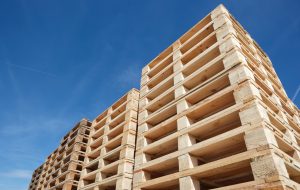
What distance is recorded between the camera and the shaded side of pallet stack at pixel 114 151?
1045 centimetres

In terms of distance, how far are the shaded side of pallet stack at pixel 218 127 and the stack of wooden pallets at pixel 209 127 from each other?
24mm

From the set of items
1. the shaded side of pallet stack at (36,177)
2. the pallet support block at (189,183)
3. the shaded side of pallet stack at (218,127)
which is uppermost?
the shaded side of pallet stack at (36,177)

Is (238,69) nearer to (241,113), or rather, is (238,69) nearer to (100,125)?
(241,113)

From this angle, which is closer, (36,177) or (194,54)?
(194,54)

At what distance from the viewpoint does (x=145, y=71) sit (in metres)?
13.9

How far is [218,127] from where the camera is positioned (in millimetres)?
7805

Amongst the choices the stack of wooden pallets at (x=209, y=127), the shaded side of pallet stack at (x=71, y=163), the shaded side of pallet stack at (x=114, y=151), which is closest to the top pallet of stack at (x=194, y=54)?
the stack of wooden pallets at (x=209, y=127)

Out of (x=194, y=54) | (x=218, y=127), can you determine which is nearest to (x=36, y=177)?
(x=194, y=54)

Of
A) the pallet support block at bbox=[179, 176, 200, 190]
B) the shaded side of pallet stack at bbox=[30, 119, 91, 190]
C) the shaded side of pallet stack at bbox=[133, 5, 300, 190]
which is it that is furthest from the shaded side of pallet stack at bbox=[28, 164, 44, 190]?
the pallet support block at bbox=[179, 176, 200, 190]

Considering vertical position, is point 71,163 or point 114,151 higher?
point 71,163

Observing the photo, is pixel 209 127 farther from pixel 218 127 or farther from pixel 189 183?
pixel 189 183

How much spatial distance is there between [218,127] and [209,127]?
53 centimetres

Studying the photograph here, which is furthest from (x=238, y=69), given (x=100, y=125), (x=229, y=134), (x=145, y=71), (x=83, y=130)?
(x=83, y=130)

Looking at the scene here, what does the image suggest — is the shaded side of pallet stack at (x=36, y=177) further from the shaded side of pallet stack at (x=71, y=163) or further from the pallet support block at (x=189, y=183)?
the pallet support block at (x=189, y=183)
